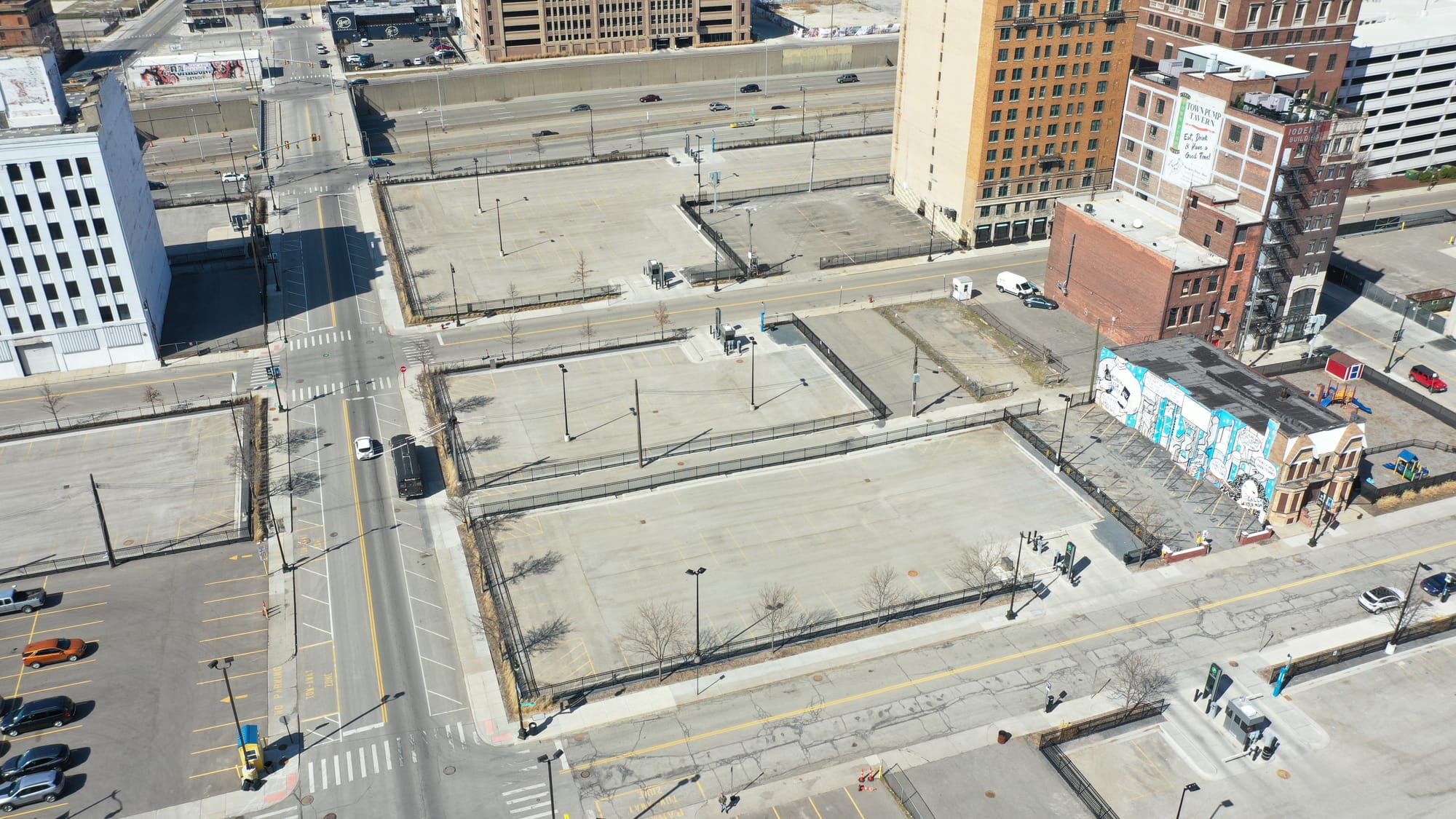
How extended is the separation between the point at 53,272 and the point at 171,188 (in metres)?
61.9

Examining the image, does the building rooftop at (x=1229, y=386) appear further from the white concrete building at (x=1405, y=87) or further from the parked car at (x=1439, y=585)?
the white concrete building at (x=1405, y=87)

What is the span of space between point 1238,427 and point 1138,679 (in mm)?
25932

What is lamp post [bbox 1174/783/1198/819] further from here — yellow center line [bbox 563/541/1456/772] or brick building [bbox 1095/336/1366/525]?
brick building [bbox 1095/336/1366/525]

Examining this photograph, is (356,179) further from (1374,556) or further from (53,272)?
(1374,556)

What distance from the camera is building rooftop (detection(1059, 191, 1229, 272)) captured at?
102 metres

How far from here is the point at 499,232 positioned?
13662 centimetres

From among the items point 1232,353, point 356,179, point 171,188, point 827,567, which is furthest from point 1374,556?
point 171,188

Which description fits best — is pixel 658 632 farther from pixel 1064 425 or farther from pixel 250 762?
pixel 1064 425

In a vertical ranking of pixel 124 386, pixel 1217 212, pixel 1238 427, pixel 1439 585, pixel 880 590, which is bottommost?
pixel 1439 585

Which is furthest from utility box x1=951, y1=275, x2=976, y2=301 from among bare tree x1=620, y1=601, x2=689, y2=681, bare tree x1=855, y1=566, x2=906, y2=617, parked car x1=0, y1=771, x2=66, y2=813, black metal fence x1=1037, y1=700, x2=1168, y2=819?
parked car x1=0, y1=771, x2=66, y2=813

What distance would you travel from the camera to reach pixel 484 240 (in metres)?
135

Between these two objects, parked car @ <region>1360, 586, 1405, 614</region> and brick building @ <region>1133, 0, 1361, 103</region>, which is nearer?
parked car @ <region>1360, 586, 1405, 614</region>

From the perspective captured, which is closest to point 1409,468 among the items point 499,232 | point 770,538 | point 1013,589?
point 1013,589

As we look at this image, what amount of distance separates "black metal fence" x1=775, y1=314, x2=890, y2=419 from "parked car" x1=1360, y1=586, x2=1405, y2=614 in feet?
129
